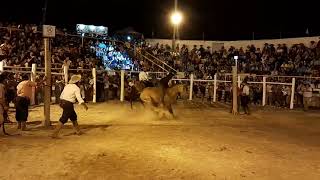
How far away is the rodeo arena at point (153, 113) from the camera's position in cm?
912

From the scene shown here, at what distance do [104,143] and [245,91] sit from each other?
9285 mm

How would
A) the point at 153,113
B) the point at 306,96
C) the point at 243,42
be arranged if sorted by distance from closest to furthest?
the point at 153,113
the point at 306,96
the point at 243,42

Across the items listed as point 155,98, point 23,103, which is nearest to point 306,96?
point 155,98

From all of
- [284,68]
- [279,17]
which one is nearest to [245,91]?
[284,68]

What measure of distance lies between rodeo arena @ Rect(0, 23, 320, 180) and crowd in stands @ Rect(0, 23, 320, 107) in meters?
0.07

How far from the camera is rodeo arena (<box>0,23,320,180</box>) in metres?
9.12

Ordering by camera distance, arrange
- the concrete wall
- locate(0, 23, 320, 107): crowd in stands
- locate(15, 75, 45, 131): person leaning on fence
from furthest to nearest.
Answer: the concrete wall → locate(0, 23, 320, 107): crowd in stands → locate(15, 75, 45, 131): person leaning on fence

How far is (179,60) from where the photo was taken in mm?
32656

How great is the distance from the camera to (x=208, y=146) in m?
11.1

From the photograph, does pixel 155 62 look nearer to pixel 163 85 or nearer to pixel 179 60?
pixel 179 60

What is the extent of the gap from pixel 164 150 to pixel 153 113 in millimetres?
6377

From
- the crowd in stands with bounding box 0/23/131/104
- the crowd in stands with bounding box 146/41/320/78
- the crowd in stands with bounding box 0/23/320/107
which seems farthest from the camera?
the crowd in stands with bounding box 146/41/320/78

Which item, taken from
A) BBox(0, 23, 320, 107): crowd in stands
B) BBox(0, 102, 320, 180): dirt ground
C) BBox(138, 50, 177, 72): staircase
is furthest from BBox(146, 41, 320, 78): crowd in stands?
BBox(0, 102, 320, 180): dirt ground

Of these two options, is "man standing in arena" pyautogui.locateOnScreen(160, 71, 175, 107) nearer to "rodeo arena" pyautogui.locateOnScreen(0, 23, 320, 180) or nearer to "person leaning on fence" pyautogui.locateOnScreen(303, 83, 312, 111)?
"rodeo arena" pyautogui.locateOnScreen(0, 23, 320, 180)
